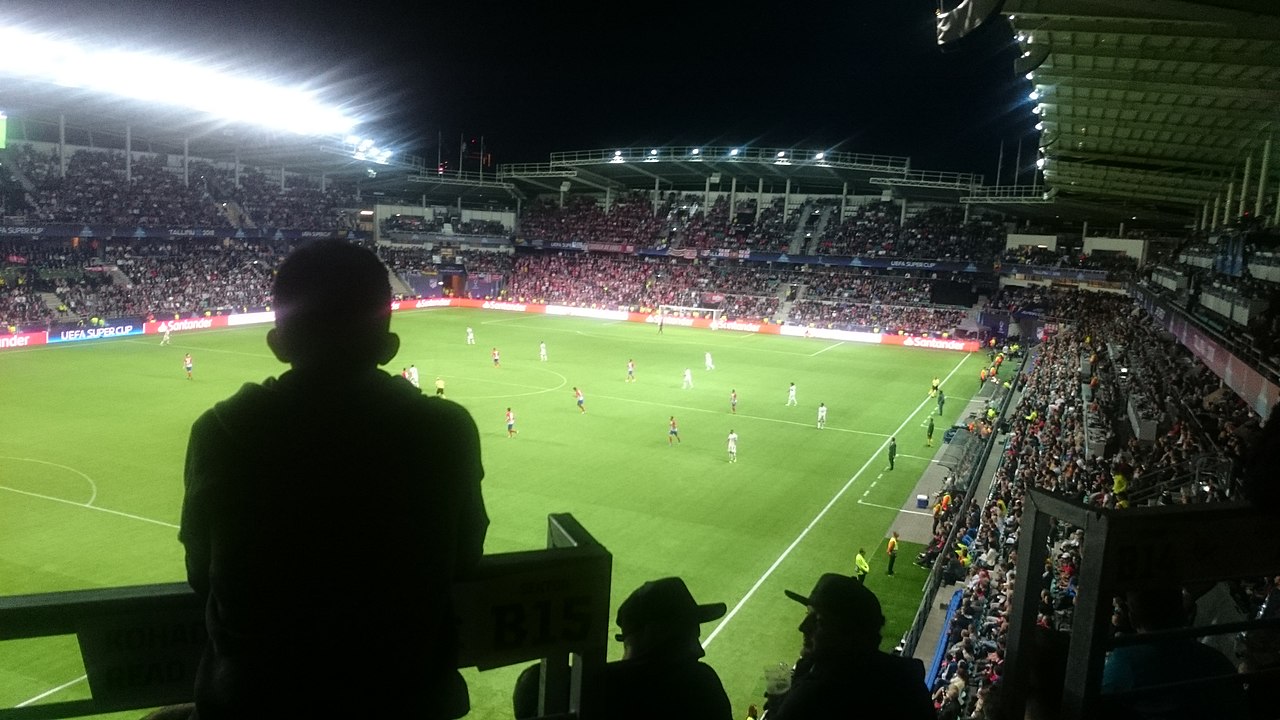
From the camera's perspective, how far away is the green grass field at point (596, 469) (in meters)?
16.5

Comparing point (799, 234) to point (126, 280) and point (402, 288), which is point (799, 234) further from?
point (126, 280)

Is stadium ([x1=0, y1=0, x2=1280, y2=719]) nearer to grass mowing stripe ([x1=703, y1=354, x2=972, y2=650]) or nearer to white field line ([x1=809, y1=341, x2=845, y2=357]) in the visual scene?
grass mowing stripe ([x1=703, y1=354, x2=972, y2=650])

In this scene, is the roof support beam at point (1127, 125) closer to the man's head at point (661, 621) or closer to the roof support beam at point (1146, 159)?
the roof support beam at point (1146, 159)

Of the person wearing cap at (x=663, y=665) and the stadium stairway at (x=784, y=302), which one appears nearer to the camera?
the person wearing cap at (x=663, y=665)

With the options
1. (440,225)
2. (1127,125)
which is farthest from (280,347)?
(440,225)

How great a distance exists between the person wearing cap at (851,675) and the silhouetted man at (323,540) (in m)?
1.24

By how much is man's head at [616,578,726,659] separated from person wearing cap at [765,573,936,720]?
0.38 meters

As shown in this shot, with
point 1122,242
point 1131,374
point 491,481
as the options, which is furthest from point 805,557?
point 1122,242

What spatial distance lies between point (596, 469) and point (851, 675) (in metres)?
23.3

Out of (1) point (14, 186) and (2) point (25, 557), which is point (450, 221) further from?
(2) point (25, 557)

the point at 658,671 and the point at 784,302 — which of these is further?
the point at 784,302

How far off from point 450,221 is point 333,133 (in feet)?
79.7

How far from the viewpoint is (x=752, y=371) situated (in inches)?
1805

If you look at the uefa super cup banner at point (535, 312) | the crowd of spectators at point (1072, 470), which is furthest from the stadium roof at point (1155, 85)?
the uefa super cup banner at point (535, 312)
